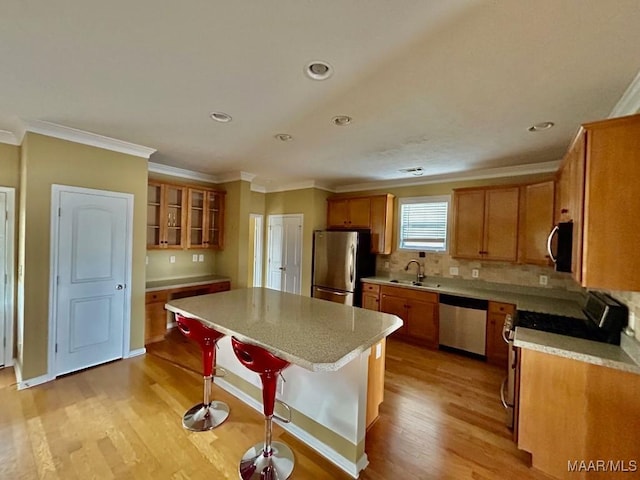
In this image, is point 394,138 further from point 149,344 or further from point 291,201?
point 149,344

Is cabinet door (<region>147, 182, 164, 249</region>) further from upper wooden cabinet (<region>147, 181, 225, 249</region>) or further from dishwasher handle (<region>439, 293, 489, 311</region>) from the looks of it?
dishwasher handle (<region>439, 293, 489, 311</region>)

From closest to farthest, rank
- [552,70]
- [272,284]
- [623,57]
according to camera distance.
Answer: [623,57] < [552,70] < [272,284]

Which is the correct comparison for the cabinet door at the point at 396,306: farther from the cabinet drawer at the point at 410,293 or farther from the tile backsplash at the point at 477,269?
the tile backsplash at the point at 477,269

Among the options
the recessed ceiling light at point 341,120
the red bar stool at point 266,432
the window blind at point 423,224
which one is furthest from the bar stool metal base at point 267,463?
the window blind at point 423,224

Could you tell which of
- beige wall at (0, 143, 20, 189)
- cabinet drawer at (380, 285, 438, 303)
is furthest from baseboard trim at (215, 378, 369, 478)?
beige wall at (0, 143, 20, 189)

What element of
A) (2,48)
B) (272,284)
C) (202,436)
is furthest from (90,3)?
(272,284)

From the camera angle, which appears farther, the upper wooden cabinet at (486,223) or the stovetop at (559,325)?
the upper wooden cabinet at (486,223)

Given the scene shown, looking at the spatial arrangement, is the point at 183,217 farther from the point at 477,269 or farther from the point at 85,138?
the point at 477,269

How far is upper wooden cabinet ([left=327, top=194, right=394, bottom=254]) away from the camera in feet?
15.1

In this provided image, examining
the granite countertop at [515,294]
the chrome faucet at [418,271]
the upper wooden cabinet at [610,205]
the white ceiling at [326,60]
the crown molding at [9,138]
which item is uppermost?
the white ceiling at [326,60]

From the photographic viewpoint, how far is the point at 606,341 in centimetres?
186

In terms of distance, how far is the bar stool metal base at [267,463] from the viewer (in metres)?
1.70

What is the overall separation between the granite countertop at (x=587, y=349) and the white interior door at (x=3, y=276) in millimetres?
4940

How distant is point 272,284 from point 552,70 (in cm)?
523
